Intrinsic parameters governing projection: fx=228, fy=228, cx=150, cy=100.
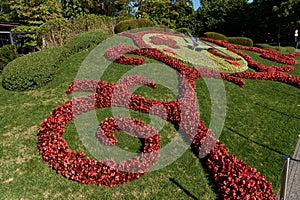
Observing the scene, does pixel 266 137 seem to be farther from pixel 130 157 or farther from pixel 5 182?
pixel 5 182

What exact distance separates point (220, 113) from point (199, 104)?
822mm

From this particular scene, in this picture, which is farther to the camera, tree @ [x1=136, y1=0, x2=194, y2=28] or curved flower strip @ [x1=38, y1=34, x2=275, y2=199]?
tree @ [x1=136, y1=0, x2=194, y2=28]

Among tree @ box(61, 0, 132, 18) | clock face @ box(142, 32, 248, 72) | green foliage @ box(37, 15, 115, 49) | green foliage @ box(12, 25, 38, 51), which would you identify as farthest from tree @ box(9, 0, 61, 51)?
clock face @ box(142, 32, 248, 72)

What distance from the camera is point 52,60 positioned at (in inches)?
383

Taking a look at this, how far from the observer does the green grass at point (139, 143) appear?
16.1 ft

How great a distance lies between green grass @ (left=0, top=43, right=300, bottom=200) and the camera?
4.89 metres

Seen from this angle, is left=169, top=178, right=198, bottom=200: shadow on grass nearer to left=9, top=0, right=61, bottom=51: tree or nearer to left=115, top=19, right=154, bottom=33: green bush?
left=115, top=19, right=154, bottom=33: green bush

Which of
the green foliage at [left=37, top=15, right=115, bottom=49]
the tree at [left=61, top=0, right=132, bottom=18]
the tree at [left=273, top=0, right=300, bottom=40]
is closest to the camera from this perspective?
the green foliage at [left=37, top=15, right=115, bottom=49]

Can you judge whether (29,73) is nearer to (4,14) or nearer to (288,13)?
(288,13)

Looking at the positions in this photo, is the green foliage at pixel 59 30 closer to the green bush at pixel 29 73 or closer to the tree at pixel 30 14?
the tree at pixel 30 14

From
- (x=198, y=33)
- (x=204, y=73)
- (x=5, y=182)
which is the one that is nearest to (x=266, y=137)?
(x=204, y=73)

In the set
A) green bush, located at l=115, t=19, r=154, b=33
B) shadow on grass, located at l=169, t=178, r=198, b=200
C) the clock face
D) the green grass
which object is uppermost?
green bush, located at l=115, t=19, r=154, b=33

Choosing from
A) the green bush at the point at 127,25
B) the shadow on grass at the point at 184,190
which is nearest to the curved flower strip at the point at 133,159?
the shadow on grass at the point at 184,190

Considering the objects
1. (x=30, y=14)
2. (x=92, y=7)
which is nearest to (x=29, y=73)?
(x=30, y=14)
